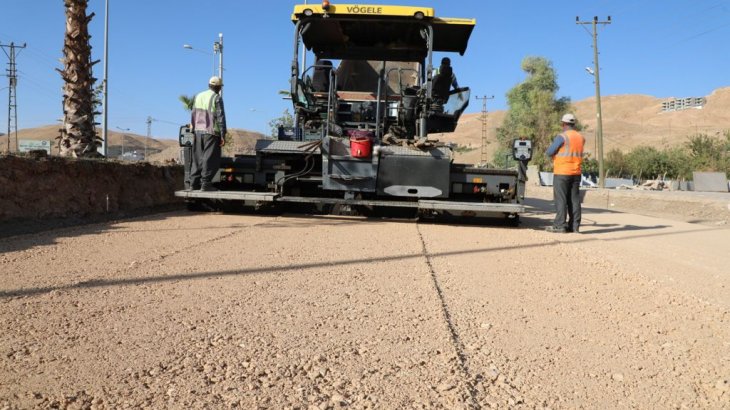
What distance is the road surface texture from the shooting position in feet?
7.23

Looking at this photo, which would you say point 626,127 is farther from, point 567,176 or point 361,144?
point 361,144

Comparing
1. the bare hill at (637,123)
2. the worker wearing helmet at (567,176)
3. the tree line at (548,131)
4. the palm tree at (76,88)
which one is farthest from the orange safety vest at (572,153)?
the bare hill at (637,123)

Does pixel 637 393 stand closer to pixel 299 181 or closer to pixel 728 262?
pixel 728 262

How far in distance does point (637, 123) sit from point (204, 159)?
5173 inches

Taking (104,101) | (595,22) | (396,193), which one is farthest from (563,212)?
(595,22)

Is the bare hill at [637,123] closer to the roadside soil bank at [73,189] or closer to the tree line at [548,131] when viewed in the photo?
the tree line at [548,131]

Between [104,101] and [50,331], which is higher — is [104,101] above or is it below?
above

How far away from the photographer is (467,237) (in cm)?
695

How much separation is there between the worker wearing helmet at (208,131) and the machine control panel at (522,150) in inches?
176

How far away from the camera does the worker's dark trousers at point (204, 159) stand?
26.3 ft

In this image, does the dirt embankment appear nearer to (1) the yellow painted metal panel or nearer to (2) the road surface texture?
(2) the road surface texture

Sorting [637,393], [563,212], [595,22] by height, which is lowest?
[637,393]

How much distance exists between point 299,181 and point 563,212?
4.10m

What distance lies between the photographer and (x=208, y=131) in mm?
8016
